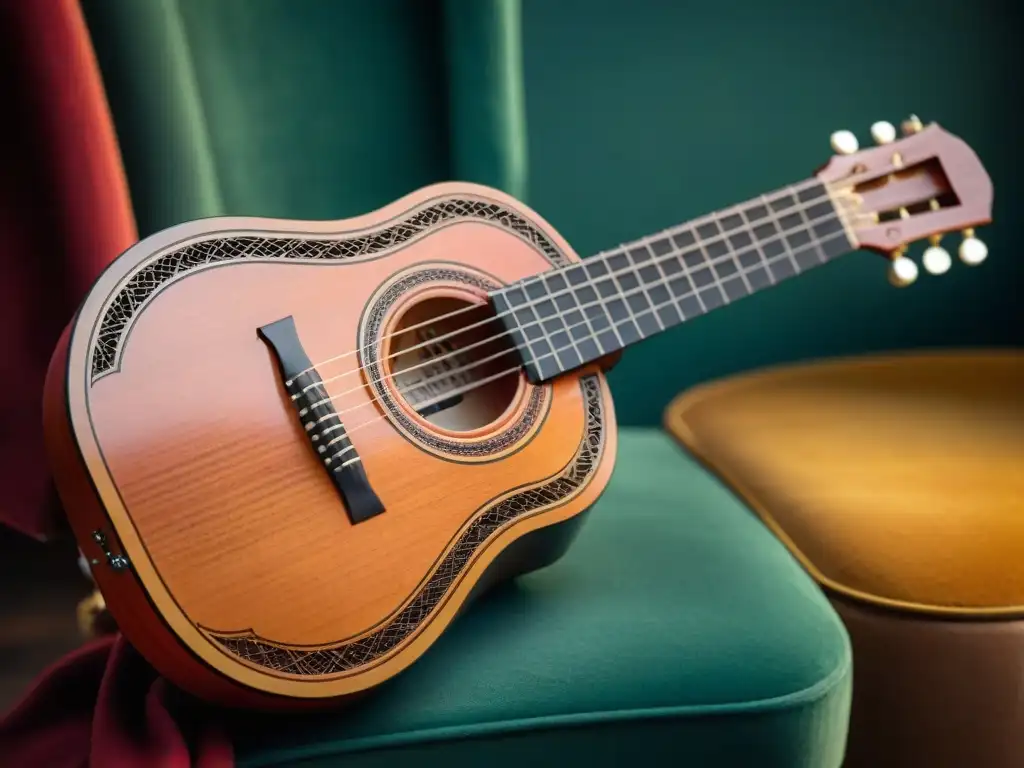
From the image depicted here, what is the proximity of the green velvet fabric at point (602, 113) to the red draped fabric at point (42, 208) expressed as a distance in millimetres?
67

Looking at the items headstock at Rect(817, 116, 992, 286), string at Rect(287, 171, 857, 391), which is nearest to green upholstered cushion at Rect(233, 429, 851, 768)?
string at Rect(287, 171, 857, 391)

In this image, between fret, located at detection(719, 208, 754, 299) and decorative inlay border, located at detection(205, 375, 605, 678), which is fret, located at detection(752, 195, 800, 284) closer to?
fret, located at detection(719, 208, 754, 299)

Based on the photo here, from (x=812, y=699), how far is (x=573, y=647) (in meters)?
0.19

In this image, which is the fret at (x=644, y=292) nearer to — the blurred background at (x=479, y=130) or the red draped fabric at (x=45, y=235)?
the blurred background at (x=479, y=130)

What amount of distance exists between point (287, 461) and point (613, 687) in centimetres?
30

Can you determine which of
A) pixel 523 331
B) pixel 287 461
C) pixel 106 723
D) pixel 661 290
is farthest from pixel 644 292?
pixel 106 723

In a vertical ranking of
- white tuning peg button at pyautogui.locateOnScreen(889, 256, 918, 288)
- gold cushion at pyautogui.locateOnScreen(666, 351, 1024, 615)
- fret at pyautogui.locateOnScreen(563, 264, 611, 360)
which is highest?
fret at pyautogui.locateOnScreen(563, 264, 611, 360)

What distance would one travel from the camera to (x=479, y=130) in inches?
40.9

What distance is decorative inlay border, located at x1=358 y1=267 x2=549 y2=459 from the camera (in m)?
0.68

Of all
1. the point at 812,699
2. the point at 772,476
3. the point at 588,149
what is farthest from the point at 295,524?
the point at 588,149

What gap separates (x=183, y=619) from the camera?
0.56 m

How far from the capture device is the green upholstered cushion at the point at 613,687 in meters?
0.63

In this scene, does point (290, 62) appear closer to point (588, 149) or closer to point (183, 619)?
point (588, 149)

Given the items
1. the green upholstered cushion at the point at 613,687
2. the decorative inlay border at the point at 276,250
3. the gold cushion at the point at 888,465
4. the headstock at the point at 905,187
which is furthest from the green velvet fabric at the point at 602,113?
the green upholstered cushion at the point at 613,687
